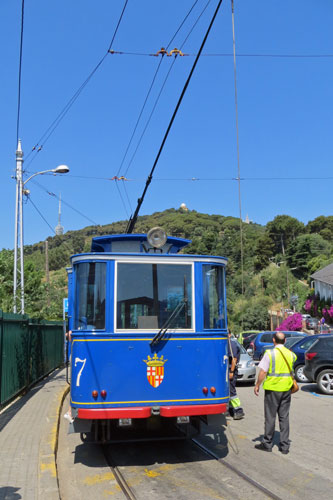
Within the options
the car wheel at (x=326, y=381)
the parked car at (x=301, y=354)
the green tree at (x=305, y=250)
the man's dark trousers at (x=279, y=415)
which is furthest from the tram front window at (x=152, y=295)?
the green tree at (x=305, y=250)

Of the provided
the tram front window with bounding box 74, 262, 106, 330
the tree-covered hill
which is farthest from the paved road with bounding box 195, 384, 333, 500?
the tree-covered hill

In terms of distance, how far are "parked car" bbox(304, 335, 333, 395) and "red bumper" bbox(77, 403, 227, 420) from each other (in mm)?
7314

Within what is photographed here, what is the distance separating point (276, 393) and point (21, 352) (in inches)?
285

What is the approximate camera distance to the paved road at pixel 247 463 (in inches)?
215

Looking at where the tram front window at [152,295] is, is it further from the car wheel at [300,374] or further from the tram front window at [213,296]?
the car wheel at [300,374]

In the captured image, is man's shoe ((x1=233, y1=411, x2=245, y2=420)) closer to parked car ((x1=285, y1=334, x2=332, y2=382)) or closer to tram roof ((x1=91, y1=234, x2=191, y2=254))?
tram roof ((x1=91, y1=234, x2=191, y2=254))

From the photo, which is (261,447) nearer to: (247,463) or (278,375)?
(247,463)

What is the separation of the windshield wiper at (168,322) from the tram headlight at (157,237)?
968mm

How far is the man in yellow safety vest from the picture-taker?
7062 mm

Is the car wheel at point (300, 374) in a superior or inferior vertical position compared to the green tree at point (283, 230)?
inferior

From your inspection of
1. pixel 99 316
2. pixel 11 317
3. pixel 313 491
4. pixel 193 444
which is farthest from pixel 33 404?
pixel 313 491

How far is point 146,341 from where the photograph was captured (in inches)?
253

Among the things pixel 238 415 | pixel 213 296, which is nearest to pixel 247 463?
pixel 213 296

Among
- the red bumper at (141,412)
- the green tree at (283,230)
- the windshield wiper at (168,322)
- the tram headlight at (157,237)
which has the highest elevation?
the green tree at (283,230)
